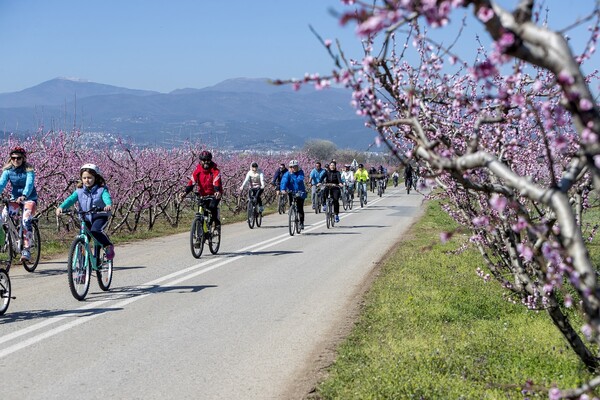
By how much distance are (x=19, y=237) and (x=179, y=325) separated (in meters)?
5.66

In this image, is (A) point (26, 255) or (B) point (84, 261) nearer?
(B) point (84, 261)

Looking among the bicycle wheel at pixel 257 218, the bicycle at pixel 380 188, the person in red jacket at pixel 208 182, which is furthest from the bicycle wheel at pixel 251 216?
the bicycle at pixel 380 188

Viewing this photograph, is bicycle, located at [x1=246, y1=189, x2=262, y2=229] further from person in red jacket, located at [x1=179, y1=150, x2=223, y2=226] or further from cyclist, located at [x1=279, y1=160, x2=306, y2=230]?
person in red jacket, located at [x1=179, y1=150, x2=223, y2=226]

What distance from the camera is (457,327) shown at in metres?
8.67

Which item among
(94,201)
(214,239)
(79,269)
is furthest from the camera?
(214,239)

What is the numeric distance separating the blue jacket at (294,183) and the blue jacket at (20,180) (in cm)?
907

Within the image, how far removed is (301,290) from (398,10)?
9.03 meters

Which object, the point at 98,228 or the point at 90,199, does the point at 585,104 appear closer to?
the point at 98,228

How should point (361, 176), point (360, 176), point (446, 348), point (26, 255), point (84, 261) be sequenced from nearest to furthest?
point (446, 348) < point (84, 261) < point (26, 255) < point (361, 176) < point (360, 176)

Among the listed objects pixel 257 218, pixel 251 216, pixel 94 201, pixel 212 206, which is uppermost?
pixel 94 201

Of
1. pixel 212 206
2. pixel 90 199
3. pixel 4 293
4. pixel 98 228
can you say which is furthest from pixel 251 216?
pixel 4 293

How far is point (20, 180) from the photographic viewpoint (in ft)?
41.8

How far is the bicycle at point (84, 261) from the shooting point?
9769 mm

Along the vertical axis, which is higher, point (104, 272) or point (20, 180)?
point (20, 180)
